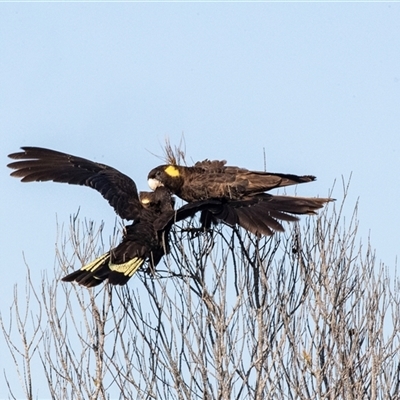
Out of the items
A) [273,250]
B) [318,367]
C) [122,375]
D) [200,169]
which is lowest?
[122,375]

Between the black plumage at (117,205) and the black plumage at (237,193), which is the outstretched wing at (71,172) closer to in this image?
the black plumage at (117,205)

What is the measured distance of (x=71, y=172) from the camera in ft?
31.5

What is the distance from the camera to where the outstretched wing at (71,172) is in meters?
9.00

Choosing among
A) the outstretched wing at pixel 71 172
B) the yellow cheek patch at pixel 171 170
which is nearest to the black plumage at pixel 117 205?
the outstretched wing at pixel 71 172

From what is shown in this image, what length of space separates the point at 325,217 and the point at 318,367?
147 centimetres

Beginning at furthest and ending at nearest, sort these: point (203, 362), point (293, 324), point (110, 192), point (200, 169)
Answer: point (200, 169), point (110, 192), point (293, 324), point (203, 362)

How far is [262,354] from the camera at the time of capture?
7.55m

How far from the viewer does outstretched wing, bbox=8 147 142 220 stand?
900 cm

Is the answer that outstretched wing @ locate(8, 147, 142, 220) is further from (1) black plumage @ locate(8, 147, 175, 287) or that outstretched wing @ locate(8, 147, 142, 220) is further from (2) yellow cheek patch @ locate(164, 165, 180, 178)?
(2) yellow cheek patch @ locate(164, 165, 180, 178)

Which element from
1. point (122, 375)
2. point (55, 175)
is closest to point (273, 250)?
point (122, 375)

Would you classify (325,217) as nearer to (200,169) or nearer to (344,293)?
(344,293)

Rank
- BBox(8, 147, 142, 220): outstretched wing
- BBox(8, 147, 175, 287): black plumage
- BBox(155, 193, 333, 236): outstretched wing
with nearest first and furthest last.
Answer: BBox(155, 193, 333, 236): outstretched wing < BBox(8, 147, 175, 287): black plumage < BBox(8, 147, 142, 220): outstretched wing

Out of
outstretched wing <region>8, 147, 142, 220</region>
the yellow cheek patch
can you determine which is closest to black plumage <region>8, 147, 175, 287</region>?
outstretched wing <region>8, 147, 142, 220</region>

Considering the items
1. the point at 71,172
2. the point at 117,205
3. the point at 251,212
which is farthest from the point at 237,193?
the point at 71,172
